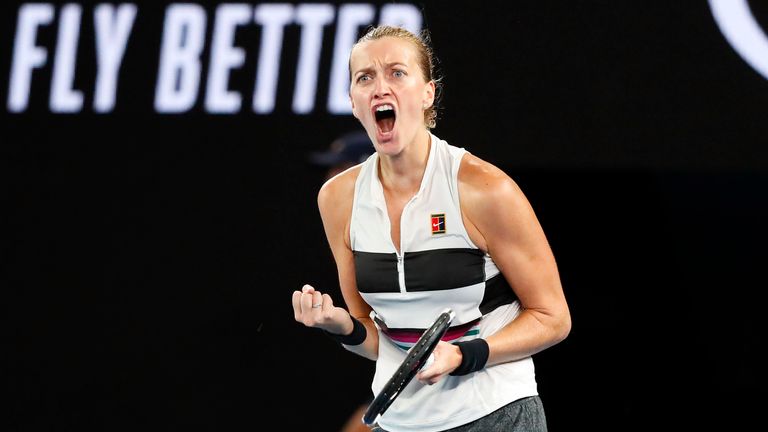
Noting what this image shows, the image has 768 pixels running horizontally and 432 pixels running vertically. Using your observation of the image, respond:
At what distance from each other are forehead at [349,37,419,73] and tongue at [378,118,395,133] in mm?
135

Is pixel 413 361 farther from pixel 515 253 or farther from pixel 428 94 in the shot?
pixel 428 94

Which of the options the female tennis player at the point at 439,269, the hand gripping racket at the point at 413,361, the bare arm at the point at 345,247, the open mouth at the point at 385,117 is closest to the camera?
the hand gripping racket at the point at 413,361

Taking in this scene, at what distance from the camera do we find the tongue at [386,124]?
2719 mm

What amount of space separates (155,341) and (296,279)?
0.66m

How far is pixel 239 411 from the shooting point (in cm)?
483

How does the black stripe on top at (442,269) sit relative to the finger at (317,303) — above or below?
above

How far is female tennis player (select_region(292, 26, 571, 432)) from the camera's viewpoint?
2590mm

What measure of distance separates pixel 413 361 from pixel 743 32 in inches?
104

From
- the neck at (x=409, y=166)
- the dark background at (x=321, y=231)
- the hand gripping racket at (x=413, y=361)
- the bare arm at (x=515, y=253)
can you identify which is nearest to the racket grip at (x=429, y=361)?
the hand gripping racket at (x=413, y=361)

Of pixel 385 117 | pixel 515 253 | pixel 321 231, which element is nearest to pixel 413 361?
pixel 515 253

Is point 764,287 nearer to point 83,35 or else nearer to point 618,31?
point 618,31

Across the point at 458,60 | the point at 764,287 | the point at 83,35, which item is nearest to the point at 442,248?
the point at 458,60

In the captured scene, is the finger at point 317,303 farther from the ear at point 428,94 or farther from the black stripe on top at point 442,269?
the ear at point 428,94

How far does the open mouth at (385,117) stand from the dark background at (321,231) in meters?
1.80
